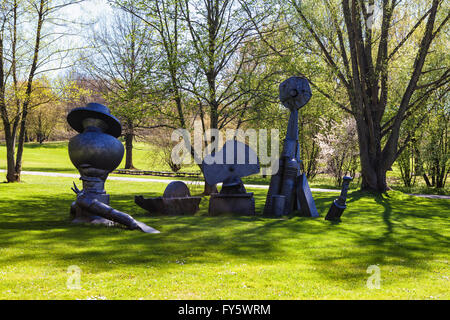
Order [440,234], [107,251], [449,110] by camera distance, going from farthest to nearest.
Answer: [449,110] → [440,234] → [107,251]

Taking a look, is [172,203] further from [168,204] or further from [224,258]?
[224,258]

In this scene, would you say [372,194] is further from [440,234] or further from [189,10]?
[189,10]

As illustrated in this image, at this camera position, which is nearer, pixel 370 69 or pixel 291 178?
pixel 291 178

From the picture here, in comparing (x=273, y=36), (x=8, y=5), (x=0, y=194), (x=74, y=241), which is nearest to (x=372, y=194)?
(x=273, y=36)

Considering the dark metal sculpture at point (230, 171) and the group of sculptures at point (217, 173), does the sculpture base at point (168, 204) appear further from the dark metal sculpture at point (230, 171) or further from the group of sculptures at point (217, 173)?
the dark metal sculpture at point (230, 171)

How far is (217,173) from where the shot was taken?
35.2 ft

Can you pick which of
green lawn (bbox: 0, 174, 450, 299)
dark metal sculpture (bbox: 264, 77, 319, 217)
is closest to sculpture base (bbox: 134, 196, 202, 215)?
green lawn (bbox: 0, 174, 450, 299)

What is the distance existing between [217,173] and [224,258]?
15.6 ft

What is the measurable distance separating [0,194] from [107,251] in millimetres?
10106

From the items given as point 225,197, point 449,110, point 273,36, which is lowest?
point 225,197

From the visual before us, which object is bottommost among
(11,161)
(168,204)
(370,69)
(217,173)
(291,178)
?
(168,204)

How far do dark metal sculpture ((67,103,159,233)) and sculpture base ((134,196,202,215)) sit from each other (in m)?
1.46

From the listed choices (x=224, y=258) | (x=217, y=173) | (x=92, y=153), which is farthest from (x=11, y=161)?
(x=224, y=258)
